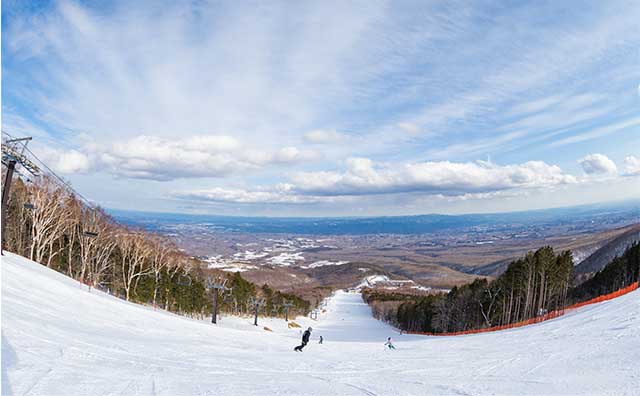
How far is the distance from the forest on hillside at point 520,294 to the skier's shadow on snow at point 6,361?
54.6m

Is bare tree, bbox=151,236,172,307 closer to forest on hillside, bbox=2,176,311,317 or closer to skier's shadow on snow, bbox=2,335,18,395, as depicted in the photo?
forest on hillside, bbox=2,176,311,317

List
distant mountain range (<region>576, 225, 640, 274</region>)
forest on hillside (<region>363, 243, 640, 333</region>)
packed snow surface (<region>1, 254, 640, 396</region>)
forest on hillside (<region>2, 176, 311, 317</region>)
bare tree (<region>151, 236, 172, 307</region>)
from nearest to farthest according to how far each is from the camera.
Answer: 1. packed snow surface (<region>1, 254, 640, 396</region>)
2. forest on hillside (<region>2, 176, 311, 317</region>)
3. forest on hillside (<region>363, 243, 640, 333</region>)
4. bare tree (<region>151, 236, 172, 307</region>)
5. distant mountain range (<region>576, 225, 640, 274</region>)

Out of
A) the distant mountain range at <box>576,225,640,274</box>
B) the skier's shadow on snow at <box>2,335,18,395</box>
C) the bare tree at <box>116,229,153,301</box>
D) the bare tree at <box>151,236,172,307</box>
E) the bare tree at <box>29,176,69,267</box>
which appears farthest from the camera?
the distant mountain range at <box>576,225,640,274</box>

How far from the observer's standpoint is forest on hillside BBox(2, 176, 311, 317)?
39.2 meters

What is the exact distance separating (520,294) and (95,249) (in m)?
58.1

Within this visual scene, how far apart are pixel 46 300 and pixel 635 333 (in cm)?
2527

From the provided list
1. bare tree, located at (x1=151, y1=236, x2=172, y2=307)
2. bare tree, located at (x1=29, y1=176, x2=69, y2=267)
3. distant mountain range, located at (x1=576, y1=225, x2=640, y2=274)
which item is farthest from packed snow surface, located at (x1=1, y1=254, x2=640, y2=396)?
distant mountain range, located at (x1=576, y1=225, x2=640, y2=274)

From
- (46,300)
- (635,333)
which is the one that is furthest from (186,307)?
(635,333)

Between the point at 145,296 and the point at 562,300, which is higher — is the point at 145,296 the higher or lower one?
the lower one

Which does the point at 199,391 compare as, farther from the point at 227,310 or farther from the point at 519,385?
the point at 227,310

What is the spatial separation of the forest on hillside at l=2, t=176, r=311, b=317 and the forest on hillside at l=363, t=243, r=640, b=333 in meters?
39.9

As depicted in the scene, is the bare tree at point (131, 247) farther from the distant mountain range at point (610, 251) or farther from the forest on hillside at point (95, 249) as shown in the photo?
the distant mountain range at point (610, 251)

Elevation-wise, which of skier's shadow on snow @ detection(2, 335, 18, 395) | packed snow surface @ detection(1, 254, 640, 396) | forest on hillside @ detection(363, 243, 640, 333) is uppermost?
skier's shadow on snow @ detection(2, 335, 18, 395)

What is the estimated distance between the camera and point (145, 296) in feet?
164
